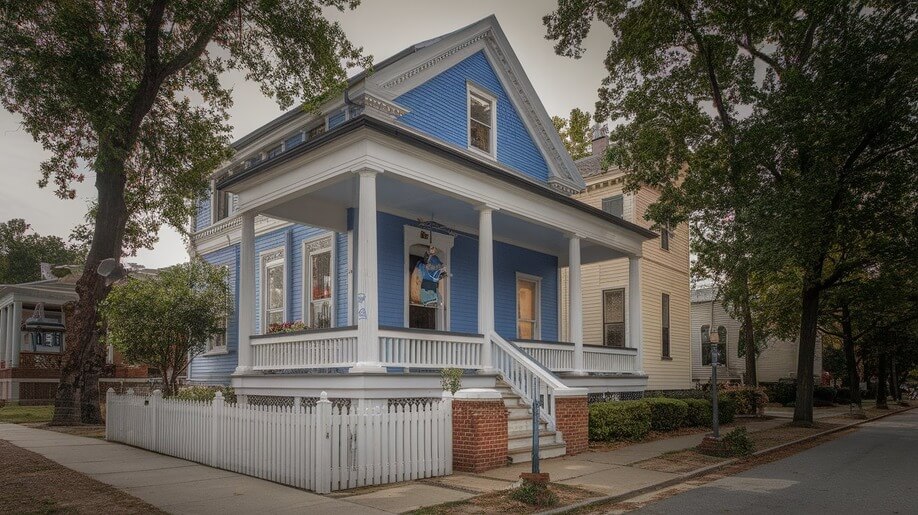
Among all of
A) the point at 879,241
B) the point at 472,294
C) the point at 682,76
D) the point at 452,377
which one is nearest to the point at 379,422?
the point at 452,377

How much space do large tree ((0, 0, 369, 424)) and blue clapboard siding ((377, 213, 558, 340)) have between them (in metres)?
3.97

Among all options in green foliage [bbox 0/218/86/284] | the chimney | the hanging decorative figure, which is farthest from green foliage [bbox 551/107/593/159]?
green foliage [bbox 0/218/86/284]

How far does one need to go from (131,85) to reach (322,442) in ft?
33.3

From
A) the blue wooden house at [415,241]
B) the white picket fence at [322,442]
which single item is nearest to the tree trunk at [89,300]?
the blue wooden house at [415,241]

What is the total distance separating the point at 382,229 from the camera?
50.1 feet

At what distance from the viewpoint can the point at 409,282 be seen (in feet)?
51.6

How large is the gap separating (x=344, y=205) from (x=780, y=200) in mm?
10672

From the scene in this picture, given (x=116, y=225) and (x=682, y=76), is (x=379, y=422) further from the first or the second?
(x=682, y=76)

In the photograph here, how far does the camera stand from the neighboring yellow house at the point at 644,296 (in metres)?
25.8

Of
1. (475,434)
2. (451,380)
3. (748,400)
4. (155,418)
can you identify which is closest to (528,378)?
(451,380)

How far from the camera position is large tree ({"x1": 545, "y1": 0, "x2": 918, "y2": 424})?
16141 mm

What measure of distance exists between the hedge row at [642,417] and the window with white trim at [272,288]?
29.5 ft

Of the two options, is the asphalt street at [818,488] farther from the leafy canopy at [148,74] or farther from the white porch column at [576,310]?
the leafy canopy at [148,74]

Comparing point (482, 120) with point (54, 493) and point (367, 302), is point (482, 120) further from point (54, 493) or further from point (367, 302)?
point (54, 493)
